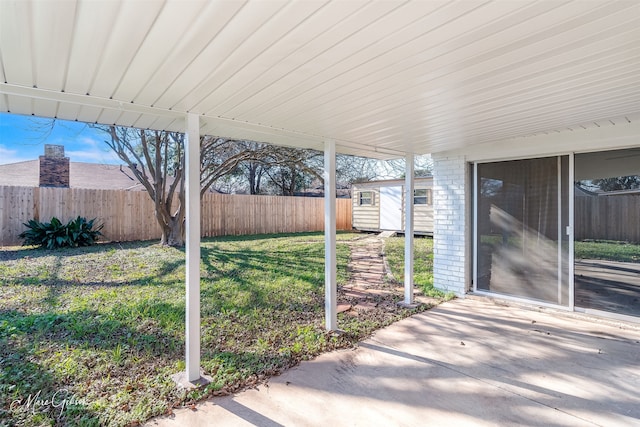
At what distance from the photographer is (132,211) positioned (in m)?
9.47

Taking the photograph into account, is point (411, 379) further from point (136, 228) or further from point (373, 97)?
point (136, 228)

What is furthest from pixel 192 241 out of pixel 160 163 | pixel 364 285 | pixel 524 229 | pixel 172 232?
pixel 160 163

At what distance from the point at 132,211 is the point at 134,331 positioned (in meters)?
7.12

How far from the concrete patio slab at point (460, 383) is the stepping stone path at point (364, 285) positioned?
0.93m

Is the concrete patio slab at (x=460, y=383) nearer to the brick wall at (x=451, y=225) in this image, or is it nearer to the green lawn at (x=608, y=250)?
the green lawn at (x=608, y=250)

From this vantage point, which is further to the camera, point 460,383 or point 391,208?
point 391,208

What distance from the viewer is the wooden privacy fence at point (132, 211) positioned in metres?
7.98

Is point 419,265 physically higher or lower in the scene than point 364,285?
higher

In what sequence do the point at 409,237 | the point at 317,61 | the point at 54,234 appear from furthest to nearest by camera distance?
the point at 54,234 < the point at 409,237 < the point at 317,61

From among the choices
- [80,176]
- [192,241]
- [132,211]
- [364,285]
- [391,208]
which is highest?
[80,176]

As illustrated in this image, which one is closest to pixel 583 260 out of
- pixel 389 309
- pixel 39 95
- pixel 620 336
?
pixel 620 336

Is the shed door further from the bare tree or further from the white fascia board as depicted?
the white fascia board

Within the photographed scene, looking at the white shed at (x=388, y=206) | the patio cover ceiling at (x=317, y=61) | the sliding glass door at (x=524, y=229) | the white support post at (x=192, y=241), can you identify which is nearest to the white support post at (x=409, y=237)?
the sliding glass door at (x=524, y=229)

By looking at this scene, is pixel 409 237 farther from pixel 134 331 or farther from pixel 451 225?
pixel 134 331
